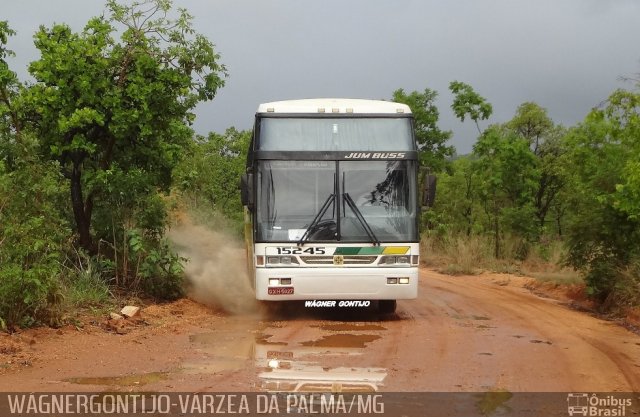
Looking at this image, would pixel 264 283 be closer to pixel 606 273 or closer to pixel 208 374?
pixel 208 374

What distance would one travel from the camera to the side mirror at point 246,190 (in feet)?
40.3

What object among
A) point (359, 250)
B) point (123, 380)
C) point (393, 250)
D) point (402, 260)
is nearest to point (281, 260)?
point (359, 250)

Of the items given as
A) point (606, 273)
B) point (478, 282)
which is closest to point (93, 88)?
point (606, 273)

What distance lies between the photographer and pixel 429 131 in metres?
33.4

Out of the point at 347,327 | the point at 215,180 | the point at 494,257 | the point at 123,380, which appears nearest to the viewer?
the point at 123,380

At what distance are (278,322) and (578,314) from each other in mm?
5645

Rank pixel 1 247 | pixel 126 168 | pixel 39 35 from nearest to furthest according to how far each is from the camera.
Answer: pixel 1 247, pixel 39 35, pixel 126 168

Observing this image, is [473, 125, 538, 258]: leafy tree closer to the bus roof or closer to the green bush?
the bus roof

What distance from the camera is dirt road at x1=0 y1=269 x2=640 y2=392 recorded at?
7859 millimetres

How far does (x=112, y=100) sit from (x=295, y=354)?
595 cm

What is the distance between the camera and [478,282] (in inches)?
819

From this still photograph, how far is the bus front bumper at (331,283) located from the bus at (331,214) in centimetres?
2
